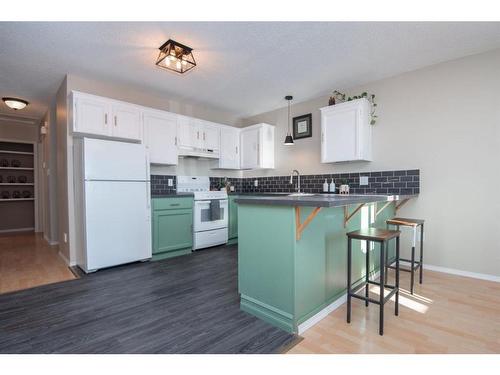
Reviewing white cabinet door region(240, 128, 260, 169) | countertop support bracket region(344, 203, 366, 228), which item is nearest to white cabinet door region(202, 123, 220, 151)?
white cabinet door region(240, 128, 260, 169)

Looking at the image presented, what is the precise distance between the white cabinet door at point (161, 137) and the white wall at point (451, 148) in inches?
114

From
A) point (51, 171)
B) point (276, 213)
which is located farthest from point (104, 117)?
point (276, 213)

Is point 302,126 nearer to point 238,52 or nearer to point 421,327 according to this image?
point 238,52

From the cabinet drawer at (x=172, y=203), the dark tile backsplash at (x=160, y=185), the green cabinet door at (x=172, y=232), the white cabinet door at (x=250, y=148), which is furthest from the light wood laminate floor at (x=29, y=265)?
the white cabinet door at (x=250, y=148)

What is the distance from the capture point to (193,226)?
12.6ft

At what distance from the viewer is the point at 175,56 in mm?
2545

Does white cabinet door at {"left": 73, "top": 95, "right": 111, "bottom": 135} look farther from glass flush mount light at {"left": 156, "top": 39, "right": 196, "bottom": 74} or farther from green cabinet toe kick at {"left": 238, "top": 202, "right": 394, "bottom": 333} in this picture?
green cabinet toe kick at {"left": 238, "top": 202, "right": 394, "bottom": 333}

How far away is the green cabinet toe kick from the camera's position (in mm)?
1683

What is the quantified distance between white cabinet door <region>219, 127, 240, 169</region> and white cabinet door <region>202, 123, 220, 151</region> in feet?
0.31

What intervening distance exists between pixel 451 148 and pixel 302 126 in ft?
6.77
